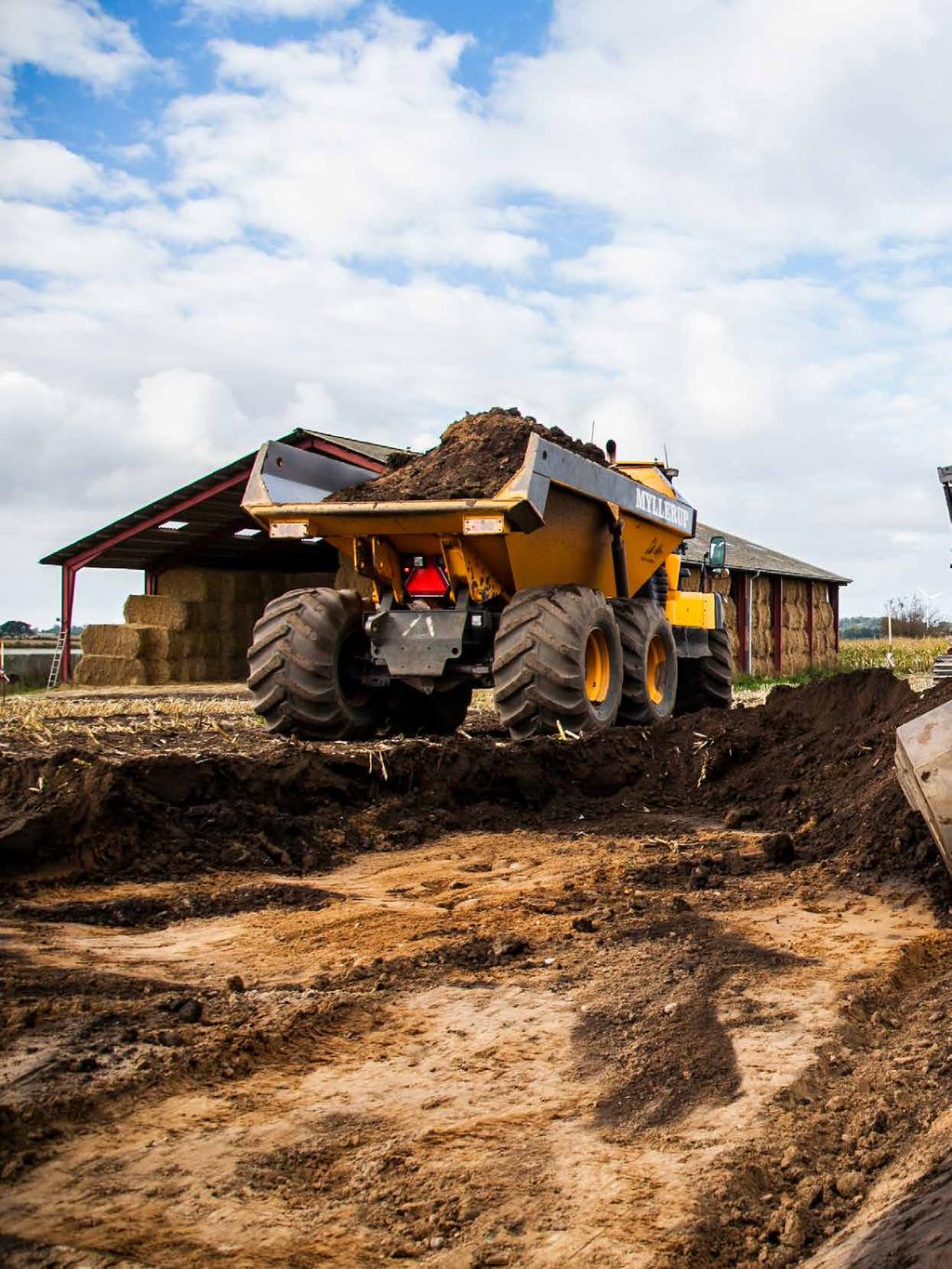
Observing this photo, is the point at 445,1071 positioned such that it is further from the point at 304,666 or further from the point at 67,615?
the point at 67,615

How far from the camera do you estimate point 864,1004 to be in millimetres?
3898

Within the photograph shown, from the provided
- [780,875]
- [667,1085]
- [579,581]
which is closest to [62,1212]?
[667,1085]

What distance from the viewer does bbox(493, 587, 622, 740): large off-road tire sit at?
9.09m

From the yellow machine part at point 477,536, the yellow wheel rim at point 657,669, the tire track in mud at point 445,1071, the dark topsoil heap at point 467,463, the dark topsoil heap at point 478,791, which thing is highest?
the dark topsoil heap at point 467,463

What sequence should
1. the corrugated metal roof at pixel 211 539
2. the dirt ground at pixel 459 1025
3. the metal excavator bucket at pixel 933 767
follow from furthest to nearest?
1. the corrugated metal roof at pixel 211 539
2. the metal excavator bucket at pixel 933 767
3. the dirt ground at pixel 459 1025

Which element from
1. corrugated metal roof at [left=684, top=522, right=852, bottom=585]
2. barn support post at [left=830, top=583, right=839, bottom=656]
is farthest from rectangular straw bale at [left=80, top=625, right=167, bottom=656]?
barn support post at [left=830, top=583, right=839, bottom=656]

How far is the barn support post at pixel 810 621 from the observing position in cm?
3136

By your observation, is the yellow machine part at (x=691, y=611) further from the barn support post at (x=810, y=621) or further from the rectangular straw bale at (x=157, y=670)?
the barn support post at (x=810, y=621)

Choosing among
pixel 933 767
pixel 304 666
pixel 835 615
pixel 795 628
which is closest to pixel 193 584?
pixel 304 666

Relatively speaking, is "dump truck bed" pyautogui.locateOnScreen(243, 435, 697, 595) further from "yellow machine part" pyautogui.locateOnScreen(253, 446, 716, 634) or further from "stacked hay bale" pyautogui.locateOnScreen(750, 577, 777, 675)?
"stacked hay bale" pyautogui.locateOnScreen(750, 577, 777, 675)

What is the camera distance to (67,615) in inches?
898

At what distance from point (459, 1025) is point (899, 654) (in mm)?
30978

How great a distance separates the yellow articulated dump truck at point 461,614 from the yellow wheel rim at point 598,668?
0.5 inches

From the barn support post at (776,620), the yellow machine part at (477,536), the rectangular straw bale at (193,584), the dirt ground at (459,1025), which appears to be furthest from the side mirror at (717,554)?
the barn support post at (776,620)
